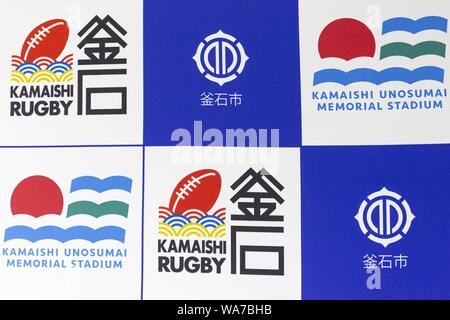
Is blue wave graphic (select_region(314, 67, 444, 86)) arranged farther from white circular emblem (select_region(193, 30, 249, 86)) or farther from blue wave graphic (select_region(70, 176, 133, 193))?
blue wave graphic (select_region(70, 176, 133, 193))

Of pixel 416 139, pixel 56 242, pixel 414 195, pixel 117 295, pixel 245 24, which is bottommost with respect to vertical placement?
pixel 117 295

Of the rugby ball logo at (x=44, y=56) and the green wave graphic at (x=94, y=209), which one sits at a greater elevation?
the rugby ball logo at (x=44, y=56)

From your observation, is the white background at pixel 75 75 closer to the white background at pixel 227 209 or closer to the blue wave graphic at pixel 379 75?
the white background at pixel 227 209

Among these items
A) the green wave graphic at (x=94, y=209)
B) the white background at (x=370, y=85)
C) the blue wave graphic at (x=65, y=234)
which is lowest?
the blue wave graphic at (x=65, y=234)

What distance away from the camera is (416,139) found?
4.01 ft

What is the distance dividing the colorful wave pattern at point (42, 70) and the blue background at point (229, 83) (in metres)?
0.26

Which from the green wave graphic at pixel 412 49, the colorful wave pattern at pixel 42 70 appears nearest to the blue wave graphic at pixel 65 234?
the colorful wave pattern at pixel 42 70

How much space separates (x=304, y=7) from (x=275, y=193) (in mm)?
581

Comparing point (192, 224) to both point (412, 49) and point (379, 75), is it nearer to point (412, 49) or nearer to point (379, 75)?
point (379, 75)

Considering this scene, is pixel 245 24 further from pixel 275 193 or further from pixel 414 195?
pixel 414 195

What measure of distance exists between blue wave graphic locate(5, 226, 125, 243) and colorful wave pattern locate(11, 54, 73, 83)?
48 centimetres

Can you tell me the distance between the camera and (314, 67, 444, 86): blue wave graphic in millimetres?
1229

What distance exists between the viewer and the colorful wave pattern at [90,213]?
1288 mm

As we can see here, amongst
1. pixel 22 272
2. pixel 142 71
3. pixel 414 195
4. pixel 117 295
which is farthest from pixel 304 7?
pixel 22 272
